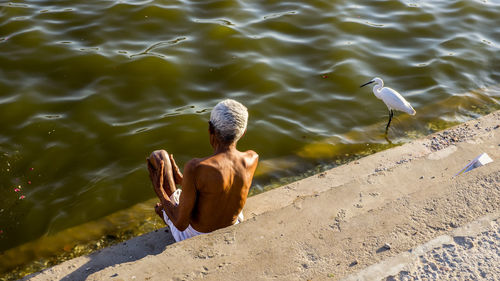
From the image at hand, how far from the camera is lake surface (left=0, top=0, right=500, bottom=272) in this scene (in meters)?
5.01

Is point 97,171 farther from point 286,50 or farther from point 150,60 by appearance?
point 286,50

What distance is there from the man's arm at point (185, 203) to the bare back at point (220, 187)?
28mm

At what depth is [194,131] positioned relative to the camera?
5.60 meters

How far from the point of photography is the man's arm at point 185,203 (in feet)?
9.80

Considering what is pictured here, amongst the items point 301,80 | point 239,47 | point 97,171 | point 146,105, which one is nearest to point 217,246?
point 97,171

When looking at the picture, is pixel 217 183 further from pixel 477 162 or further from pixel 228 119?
pixel 477 162

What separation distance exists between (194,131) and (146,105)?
810mm

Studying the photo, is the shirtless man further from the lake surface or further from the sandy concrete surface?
the lake surface

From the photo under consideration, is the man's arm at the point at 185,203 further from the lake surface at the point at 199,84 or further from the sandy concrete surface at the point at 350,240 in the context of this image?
the lake surface at the point at 199,84

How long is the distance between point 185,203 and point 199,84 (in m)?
3.41

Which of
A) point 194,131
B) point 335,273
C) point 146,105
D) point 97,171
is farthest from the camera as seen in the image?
point 146,105

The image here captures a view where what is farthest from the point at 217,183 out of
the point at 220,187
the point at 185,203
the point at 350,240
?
the point at 350,240

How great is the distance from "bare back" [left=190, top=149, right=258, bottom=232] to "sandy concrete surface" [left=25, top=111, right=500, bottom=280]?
0.19 metres

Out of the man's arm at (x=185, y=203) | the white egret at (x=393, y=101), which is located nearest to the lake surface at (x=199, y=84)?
the white egret at (x=393, y=101)
